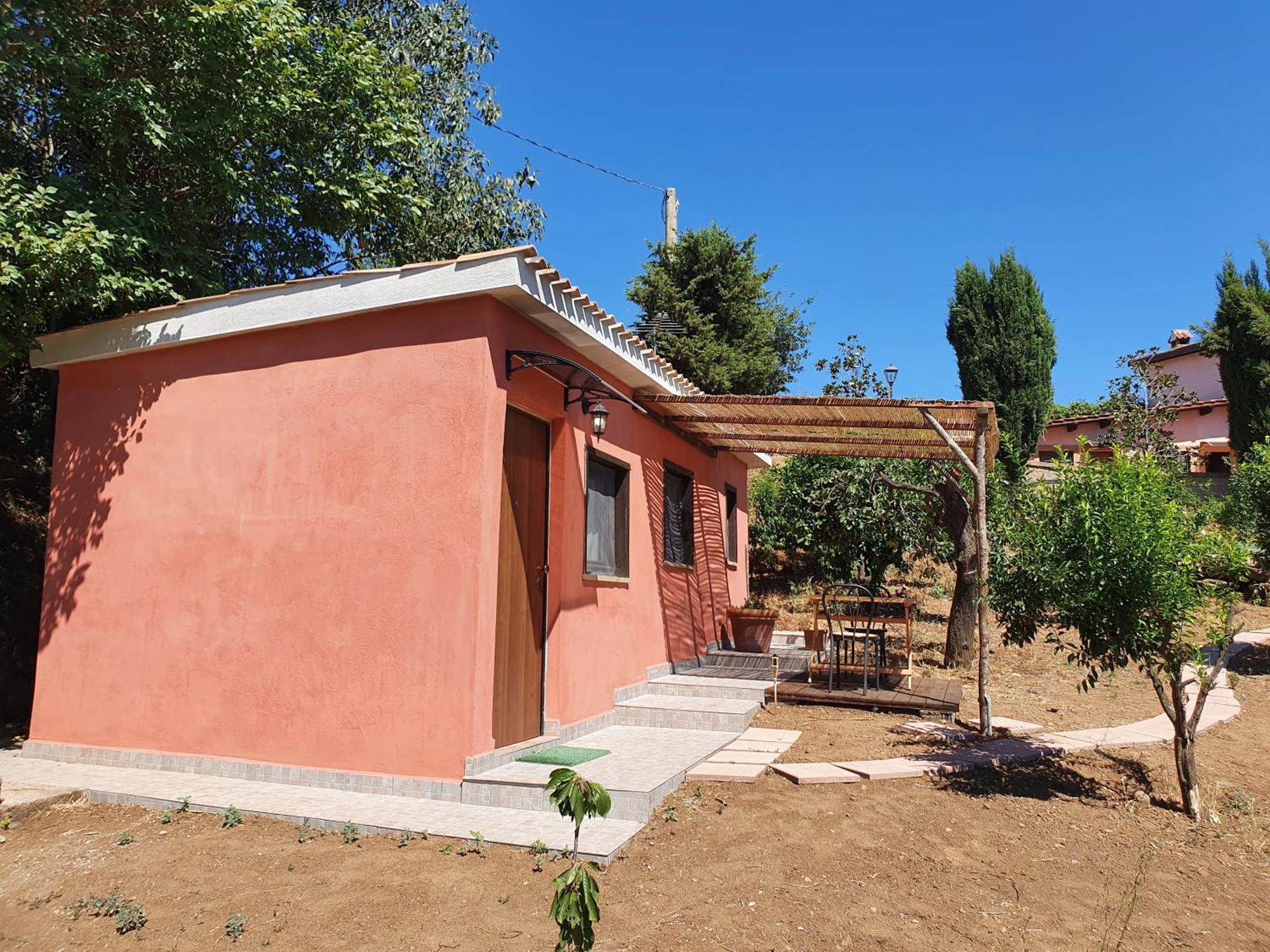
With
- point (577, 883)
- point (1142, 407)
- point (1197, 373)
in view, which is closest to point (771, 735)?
point (577, 883)

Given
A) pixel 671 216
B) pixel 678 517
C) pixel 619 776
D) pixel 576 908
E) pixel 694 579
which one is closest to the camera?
pixel 576 908

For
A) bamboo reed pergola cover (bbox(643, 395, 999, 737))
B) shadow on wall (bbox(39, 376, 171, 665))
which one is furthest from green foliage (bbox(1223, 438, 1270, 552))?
shadow on wall (bbox(39, 376, 171, 665))

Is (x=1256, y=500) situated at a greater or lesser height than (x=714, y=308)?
lesser

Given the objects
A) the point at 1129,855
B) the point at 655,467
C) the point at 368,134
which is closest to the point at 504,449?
the point at 655,467

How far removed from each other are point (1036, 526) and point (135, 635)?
6571mm

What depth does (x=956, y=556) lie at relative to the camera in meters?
10.8

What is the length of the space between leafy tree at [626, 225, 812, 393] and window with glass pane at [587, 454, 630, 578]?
13.3 m

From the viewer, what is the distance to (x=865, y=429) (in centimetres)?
834

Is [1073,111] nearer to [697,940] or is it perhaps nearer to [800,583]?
[800,583]

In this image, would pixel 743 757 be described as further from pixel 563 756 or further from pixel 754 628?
pixel 754 628

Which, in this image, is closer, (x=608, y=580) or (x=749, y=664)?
(x=608, y=580)

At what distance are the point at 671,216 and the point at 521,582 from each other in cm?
1963

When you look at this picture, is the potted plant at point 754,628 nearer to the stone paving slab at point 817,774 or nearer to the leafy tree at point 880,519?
the leafy tree at point 880,519

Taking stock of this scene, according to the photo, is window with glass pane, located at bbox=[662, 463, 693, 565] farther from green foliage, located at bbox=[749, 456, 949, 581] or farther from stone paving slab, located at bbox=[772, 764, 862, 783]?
stone paving slab, located at bbox=[772, 764, 862, 783]
